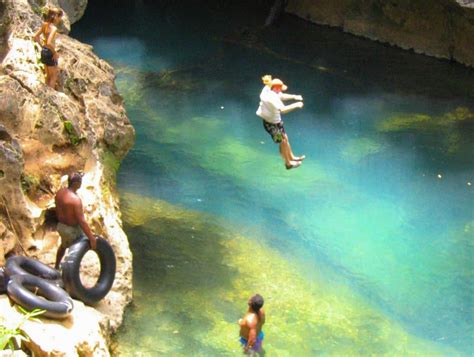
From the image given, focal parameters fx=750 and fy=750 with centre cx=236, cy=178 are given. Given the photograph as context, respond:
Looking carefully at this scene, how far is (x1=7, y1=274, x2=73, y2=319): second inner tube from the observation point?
772 centimetres

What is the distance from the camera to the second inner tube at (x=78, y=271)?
8.43 metres

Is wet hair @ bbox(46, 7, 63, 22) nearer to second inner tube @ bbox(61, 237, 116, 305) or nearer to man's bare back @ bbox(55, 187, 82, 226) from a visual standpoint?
man's bare back @ bbox(55, 187, 82, 226)

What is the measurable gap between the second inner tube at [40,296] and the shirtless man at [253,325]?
199cm

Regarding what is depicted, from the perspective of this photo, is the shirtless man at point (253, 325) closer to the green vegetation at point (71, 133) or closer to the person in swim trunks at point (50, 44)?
the green vegetation at point (71, 133)

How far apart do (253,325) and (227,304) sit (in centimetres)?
163

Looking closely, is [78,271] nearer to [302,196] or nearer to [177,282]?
[177,282]

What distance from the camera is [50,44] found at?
10.7 metres

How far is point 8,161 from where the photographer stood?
8719mm

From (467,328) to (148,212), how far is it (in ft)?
17.7

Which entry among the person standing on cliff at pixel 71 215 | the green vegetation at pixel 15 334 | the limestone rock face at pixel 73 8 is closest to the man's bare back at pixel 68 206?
the person standing on cliff at pixel 71 215

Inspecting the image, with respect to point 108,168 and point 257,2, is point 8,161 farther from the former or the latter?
point 257,2

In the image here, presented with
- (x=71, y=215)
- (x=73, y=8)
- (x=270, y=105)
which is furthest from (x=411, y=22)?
(x=71, y=215)

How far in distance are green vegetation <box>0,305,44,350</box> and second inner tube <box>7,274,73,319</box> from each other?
95 millimetres

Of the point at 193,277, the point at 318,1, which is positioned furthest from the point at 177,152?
the point at 318,1
